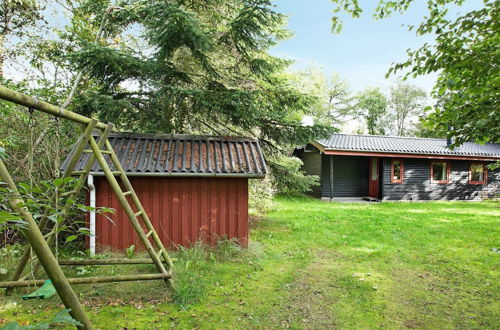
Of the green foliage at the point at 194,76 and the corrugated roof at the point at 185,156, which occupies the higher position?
the green foliage at the point at 194,76

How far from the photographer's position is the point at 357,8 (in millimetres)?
3568

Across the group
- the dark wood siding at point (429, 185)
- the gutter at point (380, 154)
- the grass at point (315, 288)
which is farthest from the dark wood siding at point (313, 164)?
the grass at point (315, 288)

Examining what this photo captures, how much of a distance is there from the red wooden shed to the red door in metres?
11.4

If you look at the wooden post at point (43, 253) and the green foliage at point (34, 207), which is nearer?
the green foliage at point (34, 207)

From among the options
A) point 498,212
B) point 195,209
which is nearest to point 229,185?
point 195,209

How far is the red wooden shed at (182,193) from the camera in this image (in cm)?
532

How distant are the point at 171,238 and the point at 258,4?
189 inches

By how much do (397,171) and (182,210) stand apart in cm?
1281

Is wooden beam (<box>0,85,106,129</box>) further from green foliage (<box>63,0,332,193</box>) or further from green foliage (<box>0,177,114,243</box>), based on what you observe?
green foliage (<box>63,0,332,193</box>)

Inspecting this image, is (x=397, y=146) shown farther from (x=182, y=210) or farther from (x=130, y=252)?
(x=130, y=252)

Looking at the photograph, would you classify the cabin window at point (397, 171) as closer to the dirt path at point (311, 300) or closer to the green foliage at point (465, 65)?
the dirt path at point (311, 300)

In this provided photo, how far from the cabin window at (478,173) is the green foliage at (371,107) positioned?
21.1 m

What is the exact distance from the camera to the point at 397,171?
14.8 meters

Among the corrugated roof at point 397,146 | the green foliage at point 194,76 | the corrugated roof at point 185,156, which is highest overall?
the green foliage at point 194,76
